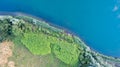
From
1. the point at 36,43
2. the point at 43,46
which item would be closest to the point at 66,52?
the point at 43,46

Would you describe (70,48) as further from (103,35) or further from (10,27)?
(10,27)

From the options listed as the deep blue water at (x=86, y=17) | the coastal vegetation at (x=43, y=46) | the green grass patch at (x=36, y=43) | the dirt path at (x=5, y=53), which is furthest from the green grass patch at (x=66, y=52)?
the dirt path at (x=5, y=53)

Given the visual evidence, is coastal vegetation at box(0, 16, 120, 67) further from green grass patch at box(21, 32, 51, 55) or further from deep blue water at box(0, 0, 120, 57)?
deep blue water at box(0, 0, 120, 57)

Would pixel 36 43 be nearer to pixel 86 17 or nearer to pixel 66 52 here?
pixel 66 52

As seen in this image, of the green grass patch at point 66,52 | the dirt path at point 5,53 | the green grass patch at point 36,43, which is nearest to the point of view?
the dirt path at point 5,53

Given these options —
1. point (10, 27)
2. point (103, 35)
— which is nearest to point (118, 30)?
point (103, 35)

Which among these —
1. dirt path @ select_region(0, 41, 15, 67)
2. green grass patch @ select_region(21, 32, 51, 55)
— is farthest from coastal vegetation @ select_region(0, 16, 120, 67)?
dirt path @ select_region(0, 41, 15, 67)

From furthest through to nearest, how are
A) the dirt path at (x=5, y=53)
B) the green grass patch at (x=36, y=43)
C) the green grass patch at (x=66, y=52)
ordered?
the green grass patch at (x=66, y=52), the green grass patch at (x=36, y=43), the dirt path at (x=5, y=53)

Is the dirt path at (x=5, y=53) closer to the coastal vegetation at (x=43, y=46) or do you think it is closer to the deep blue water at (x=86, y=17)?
the coastal vegetation at (x=43, y=46)
